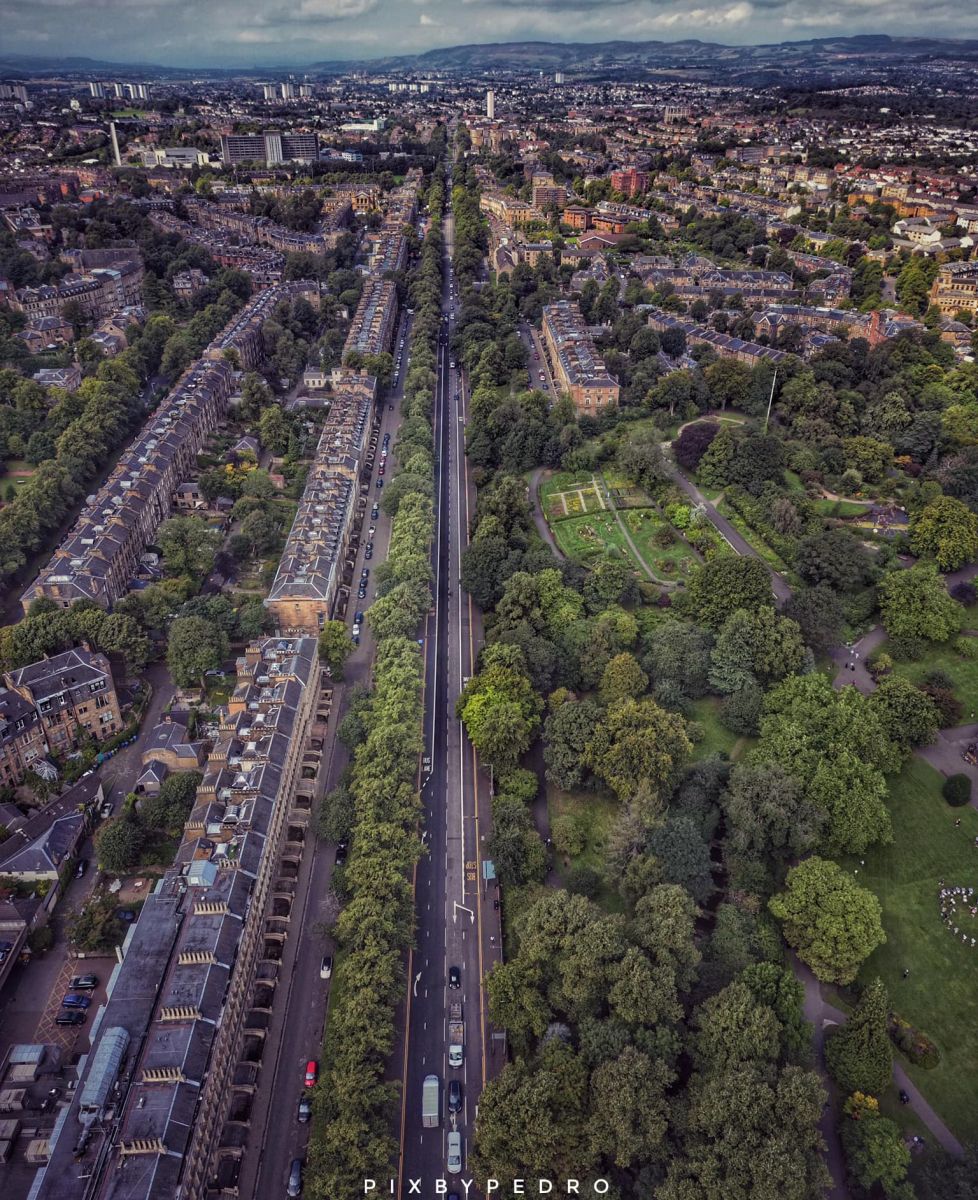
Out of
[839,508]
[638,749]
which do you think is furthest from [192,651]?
[839,508]

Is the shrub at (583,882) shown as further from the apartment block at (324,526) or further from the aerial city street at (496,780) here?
the apartment block at (324,526)

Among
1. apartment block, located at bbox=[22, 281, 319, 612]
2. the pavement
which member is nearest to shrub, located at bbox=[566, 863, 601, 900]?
the pavement

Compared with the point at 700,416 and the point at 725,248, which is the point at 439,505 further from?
the point at 725,248

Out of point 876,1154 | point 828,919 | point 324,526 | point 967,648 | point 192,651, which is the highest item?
point 324,526

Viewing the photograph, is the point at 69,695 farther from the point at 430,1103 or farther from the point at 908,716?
the point at 908,716

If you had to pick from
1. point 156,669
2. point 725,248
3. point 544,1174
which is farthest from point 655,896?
point 725,248

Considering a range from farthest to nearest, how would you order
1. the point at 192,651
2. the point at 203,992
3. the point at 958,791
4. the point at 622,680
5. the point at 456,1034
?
1. the point at 192,651
2. the point at 622,680
3. the point at 958,791
4. the point at 456,1034
5. the point at 203,992
